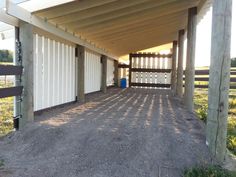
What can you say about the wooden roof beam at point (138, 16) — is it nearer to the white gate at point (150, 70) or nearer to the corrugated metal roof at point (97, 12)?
the corrugated metal roof at point (97, 12)

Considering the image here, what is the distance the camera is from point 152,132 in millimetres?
4836

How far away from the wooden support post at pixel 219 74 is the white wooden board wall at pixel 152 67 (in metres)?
14.3

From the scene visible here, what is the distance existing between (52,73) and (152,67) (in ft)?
38.9

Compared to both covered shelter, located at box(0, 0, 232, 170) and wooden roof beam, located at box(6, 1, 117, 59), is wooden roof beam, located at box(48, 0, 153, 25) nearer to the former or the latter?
covered shelter, located at box(0, 0, 232, 170)

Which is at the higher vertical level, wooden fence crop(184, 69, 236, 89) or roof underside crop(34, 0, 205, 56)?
roof underside crop(34, 0, 205, 56)

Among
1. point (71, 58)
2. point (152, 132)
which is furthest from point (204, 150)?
point (71, 58)

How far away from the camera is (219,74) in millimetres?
4164

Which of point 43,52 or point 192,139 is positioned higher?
point 43,52

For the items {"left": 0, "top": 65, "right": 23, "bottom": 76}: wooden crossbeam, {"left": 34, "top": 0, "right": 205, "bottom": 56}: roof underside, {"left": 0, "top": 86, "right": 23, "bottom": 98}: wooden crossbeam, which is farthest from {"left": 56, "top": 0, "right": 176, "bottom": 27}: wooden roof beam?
{"left": 0, "top": 86, "right": 23, "bottom": 98}: wooden crossbeam

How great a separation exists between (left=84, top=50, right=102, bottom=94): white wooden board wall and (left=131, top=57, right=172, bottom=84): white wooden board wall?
18.0 ft

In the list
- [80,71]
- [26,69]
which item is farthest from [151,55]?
[26,69]

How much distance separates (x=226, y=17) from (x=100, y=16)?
3.78 metres

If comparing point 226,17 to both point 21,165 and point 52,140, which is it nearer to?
point 52,140

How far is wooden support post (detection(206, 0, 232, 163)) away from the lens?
413 centimetres
